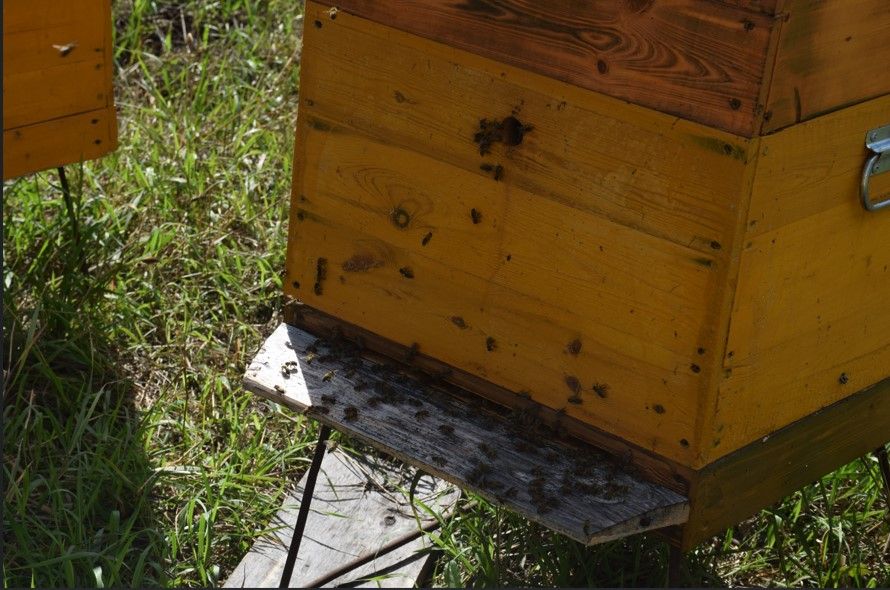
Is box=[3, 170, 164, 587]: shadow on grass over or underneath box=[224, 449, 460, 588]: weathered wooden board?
over

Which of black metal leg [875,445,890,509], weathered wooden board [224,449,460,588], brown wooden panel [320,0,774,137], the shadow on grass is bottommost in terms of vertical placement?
weathered wooden board [224,449,460,588]

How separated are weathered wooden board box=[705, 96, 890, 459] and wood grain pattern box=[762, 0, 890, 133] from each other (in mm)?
34

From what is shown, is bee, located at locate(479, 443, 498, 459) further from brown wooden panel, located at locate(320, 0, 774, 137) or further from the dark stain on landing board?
brown wooden panel, located at locate(320, 0, 774, 137)

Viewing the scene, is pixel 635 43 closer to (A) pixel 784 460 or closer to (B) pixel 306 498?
(A) pixel 784 460

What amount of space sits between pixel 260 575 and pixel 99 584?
44 centimetres

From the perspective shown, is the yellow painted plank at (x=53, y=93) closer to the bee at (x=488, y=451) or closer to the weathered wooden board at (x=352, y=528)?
the weathered wooden board at (x=352, y=528)

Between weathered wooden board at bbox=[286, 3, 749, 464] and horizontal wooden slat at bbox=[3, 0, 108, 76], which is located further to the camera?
horizontal wooden slat at bbox=[3, 0, 108, 76]

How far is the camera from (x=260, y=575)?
10.0 feet

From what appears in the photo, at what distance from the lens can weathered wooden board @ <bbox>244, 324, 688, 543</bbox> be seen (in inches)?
88.7

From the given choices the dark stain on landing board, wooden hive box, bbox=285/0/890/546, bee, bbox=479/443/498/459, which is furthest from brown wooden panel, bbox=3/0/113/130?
bee, bbox=479/443/498/459

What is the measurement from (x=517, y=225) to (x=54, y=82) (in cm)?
187

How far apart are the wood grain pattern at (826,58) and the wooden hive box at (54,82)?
7.59 feet

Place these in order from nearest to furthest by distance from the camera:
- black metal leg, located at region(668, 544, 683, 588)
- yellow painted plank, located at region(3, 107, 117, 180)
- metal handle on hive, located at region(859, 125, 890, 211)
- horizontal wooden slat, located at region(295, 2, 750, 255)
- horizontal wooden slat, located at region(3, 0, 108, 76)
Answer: horizontal wooden slat, located at region(295, 2, 750, 255)
metal handle on hive, located at region(859, 125, 890, 211)
black metal leg, located at region(668, 544, 683, 588)
horizontal wooden slat, located at region(3, 0, 108, 76)
yellow painted plank, located at region(3, 107, 117, 180)

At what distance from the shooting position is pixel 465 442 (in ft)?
8.11
